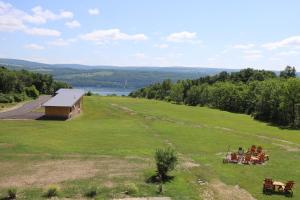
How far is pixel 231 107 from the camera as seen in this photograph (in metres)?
112

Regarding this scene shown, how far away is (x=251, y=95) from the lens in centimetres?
10612

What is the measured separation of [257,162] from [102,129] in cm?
2701

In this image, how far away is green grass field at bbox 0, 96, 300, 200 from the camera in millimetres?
29625

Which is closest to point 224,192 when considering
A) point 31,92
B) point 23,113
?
point 23,113

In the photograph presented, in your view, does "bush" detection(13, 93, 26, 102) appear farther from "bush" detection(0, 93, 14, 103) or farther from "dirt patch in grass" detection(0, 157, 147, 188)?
"dirt patch in grass" detection(0, 157, 147, 188)

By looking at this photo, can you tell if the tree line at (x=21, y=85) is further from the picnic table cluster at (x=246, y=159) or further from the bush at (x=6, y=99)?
the picnic table cluster at (x=246, y=159)

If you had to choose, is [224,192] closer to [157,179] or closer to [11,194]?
[157,179]

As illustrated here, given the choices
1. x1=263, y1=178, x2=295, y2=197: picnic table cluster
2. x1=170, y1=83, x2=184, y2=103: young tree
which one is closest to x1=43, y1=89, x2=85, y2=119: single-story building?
x1=263, y1=178, x2=295, y2=197: picnic table cluster

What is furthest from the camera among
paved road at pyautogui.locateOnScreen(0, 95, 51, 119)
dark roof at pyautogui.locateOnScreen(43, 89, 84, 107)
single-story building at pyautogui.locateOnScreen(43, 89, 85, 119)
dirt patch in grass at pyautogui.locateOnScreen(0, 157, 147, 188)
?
dark roof at pyautogui.locateOnScreen(43, 89, 84, 107)

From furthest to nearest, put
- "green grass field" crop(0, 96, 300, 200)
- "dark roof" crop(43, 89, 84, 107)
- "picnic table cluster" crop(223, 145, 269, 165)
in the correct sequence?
1. "dark roof" crop(43, 89, 84, 107)
2. "picnic table cluster" crop(223, 145, 269, 165)
3. "green grass field" crop(0, 96, 300, 200)

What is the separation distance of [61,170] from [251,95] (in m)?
79.1

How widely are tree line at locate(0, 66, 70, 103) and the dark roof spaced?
15.3m

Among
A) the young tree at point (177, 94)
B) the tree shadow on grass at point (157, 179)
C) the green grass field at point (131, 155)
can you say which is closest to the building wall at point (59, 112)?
the green grass field at point (131, 155)

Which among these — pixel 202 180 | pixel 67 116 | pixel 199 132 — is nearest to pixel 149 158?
pixel 202 180
